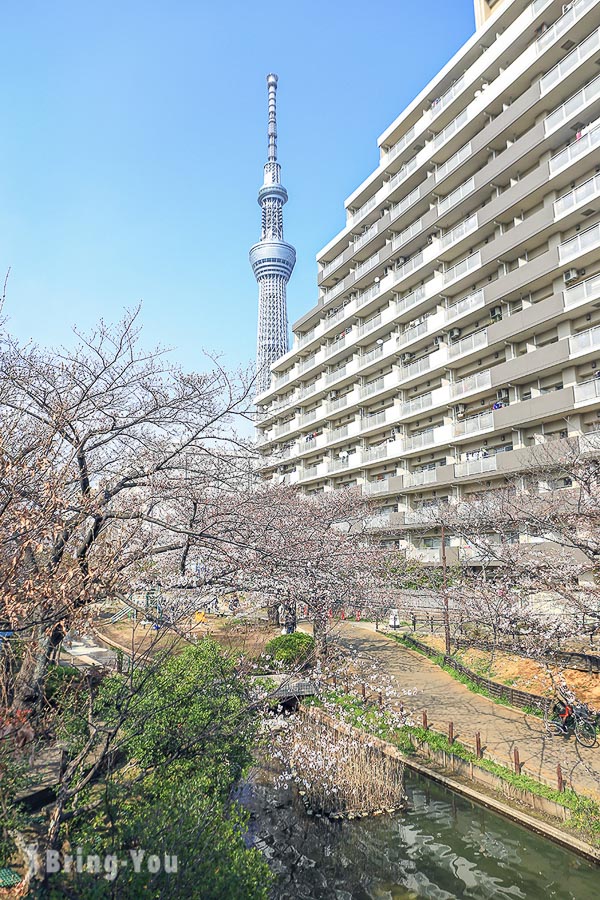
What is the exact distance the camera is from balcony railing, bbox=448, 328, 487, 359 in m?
24.5

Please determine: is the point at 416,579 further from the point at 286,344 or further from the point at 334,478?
the point at 286,344

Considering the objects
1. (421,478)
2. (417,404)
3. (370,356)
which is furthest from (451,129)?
(421,478)

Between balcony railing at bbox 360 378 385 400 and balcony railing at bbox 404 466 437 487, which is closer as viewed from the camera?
balcony railing at bbox 404 466 437 487

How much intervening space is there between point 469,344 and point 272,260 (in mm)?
70383

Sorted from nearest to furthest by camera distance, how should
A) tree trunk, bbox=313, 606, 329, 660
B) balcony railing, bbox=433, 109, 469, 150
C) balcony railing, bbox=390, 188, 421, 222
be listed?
1. tree trunk, bbox=313, 606, 329, 660
2. balcony railing, bbox=433, 109, 469, 150
3. balcony railing, bbox=390, 188, 421, 222

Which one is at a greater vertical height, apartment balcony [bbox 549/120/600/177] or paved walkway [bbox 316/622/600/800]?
apartment balcony [bbox 549/120/600/177]

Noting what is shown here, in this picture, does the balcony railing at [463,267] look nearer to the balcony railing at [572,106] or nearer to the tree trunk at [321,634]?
the balcony railing at [572,106]

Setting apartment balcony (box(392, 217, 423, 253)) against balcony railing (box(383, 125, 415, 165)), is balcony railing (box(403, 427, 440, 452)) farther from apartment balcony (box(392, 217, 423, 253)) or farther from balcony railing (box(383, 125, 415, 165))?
balcony railing (box(383, 125, 415, 165))

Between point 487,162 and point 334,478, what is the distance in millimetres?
21633

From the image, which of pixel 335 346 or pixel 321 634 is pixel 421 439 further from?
pixel 321 634

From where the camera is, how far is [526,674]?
14.2 m

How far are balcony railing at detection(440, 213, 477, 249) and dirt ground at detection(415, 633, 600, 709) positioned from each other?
791 inches

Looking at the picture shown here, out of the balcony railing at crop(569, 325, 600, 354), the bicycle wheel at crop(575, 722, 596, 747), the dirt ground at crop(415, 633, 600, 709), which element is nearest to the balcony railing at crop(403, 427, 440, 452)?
the balcony railing at crop(569, 325, 600, 354)

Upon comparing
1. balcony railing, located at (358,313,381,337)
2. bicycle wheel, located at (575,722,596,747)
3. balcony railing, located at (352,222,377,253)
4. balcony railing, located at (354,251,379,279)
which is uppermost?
balcony railing, located at (352,222,377,253)
